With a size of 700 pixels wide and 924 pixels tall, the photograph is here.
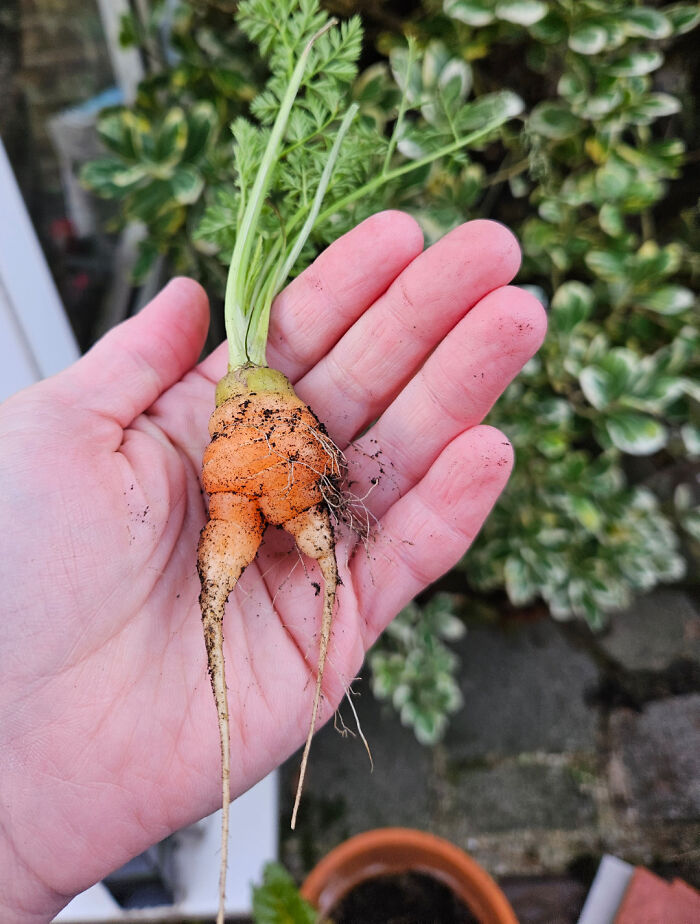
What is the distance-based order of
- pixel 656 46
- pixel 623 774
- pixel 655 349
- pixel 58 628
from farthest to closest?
pixel 623 774 < pixel 655 349 < pixel 656 46 < pixel 58 628

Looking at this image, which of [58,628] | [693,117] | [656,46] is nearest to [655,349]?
[693,117]

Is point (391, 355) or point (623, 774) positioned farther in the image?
point (623, 774)

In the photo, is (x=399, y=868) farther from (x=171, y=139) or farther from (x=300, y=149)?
(x=171, y=139)

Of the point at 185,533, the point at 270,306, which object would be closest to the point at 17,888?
the point at 185,533

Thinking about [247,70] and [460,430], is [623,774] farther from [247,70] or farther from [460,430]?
[247,70]

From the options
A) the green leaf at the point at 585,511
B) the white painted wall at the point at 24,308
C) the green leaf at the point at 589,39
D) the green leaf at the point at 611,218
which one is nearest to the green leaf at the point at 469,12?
the green leaf at the point at 589,39
